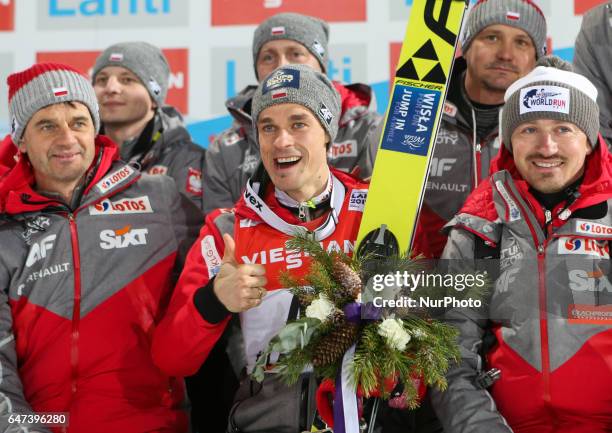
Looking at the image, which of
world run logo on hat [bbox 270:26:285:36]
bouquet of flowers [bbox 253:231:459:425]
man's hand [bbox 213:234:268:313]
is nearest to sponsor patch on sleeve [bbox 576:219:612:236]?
bouquet of flowers [bbox 253:231:459:425]

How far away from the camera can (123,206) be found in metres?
3.05

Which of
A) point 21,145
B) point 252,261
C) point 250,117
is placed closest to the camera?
point 252,261

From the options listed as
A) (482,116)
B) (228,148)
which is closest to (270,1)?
(228,148)

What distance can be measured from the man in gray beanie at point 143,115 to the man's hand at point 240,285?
1280 mm

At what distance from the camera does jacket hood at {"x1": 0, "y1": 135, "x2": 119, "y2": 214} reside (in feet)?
9.63

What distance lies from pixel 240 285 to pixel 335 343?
0.37 metres

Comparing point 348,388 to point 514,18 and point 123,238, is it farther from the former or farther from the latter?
point 514,18

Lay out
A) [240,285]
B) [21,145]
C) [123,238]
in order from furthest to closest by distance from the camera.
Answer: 1. [21,145]
2. [123,238]
3. [240,285]

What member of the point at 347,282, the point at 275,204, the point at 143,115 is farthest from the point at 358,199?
the point at 143,115

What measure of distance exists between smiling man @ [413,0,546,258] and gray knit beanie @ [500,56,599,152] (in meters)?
0.54

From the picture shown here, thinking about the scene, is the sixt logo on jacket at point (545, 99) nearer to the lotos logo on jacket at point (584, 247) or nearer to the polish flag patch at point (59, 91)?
the lotos logo on jacket at point (584, 247)

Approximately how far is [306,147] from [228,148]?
98cm

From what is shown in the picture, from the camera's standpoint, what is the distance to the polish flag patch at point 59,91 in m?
3.07

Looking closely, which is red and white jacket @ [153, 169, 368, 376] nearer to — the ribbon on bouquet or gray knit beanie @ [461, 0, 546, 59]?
the ribbon on bouquet
